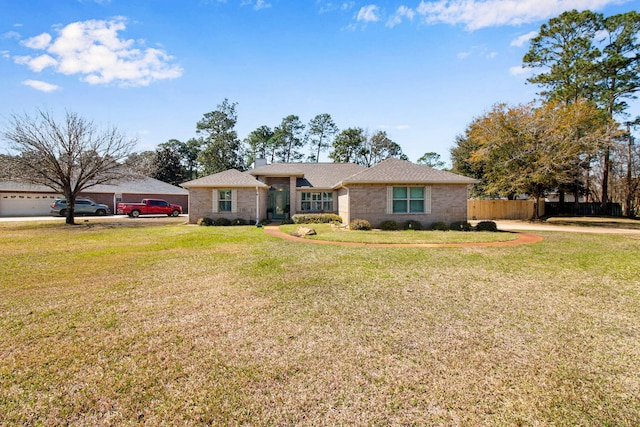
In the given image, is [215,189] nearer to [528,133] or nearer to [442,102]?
[442,102]

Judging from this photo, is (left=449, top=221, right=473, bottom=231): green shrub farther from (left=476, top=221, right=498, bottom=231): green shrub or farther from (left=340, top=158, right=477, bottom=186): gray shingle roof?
(left=340, top=158, right=477, bottom=186): gray shingle roof

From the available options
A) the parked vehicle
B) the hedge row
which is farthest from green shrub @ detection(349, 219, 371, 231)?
the parked vehicle

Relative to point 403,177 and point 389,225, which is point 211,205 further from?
point 403,177

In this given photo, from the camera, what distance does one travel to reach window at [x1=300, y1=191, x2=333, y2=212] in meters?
22.8

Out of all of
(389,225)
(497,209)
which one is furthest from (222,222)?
(497,209)

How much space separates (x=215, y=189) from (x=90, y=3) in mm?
11505

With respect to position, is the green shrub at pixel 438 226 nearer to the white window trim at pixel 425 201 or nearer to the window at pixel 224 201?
the white window trim at pixel 425 201

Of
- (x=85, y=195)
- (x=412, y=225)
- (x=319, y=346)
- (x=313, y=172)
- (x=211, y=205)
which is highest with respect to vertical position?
(x=313, y=172)

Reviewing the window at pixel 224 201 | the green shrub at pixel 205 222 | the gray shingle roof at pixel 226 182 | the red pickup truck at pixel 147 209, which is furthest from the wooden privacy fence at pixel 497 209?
the red pickup truck at pixel 147 209

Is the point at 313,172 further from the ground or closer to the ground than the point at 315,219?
further from the ground

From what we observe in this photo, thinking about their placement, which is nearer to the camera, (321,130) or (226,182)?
(226,182)

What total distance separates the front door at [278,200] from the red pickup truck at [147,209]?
43.0 ft

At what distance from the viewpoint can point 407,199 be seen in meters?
17.0

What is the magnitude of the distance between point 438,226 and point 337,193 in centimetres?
826
